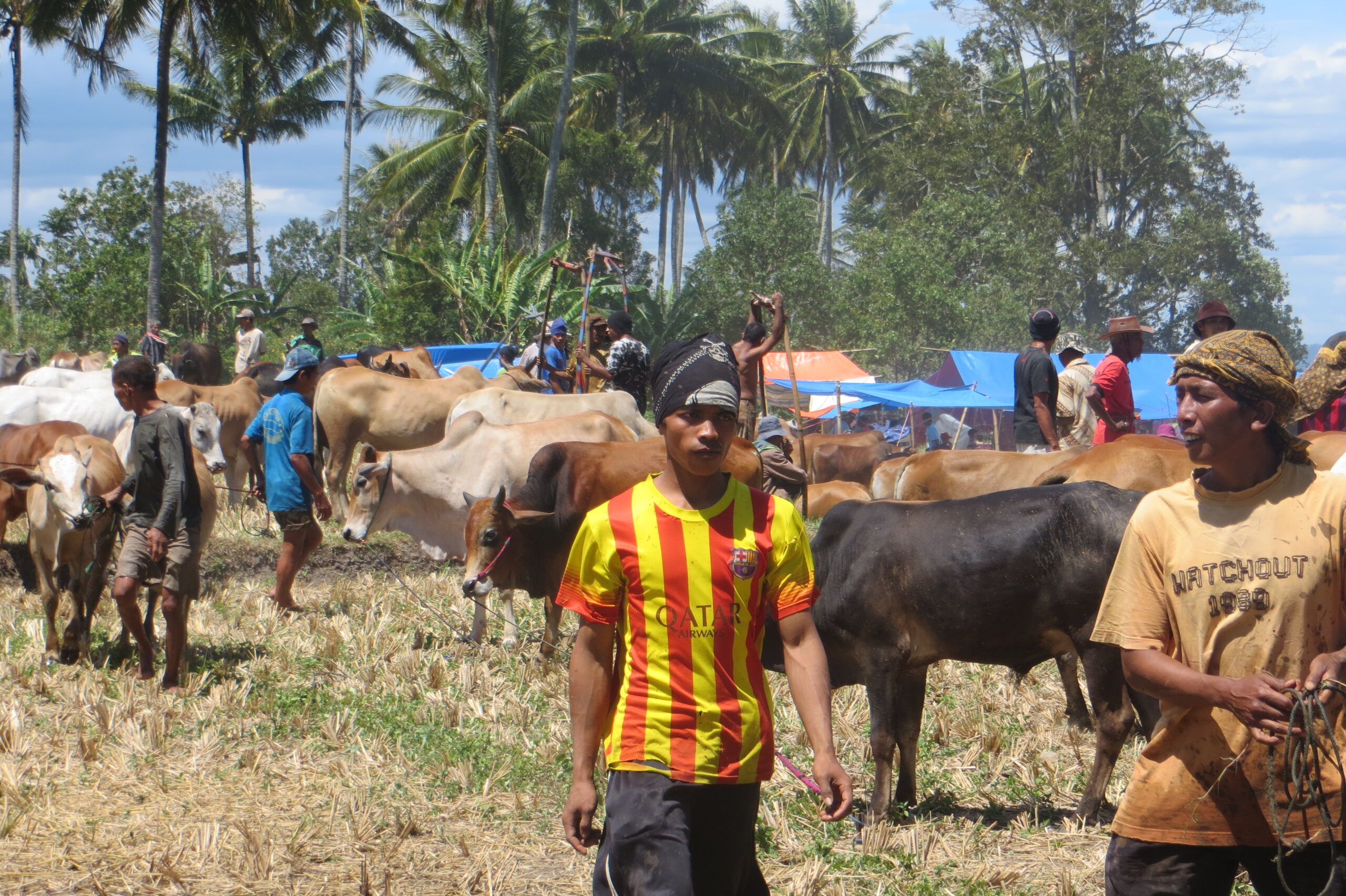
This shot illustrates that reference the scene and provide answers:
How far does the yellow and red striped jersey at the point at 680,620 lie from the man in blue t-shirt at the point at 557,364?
1186 centimetres

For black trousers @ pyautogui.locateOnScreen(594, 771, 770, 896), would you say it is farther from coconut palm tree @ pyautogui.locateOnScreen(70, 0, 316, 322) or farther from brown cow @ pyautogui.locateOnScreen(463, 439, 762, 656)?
coconut palm tree @ pyautogui.locateOnScreen(70, 0, 316, 322)

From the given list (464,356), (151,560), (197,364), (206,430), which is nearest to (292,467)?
(206,430)

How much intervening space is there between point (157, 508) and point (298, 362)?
2131mm

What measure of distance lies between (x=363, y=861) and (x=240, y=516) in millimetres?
8999

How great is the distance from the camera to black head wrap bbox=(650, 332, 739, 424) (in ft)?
10.2

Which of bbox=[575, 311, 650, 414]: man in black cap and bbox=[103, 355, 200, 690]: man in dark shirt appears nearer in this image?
bbox=[103, 355, 200, 690]: man in dark shirt

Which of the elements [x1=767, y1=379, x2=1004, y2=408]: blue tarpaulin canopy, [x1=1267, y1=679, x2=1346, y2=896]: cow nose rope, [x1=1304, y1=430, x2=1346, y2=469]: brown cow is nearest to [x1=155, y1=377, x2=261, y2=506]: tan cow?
[x1=1304, y1=430, x2=1346, y2=469]: brown cow

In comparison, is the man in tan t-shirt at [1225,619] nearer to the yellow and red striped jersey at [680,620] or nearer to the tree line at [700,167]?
the yellow and red striped jersey at [680,620]

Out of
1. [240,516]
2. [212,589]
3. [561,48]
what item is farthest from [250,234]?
[212,589]

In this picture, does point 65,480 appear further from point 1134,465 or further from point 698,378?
point 1134,465

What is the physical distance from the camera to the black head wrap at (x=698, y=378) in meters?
3.10

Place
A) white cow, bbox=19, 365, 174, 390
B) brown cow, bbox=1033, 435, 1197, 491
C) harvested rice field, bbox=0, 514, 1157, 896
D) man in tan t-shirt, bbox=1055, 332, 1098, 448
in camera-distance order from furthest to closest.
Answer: white cow, bbox=19, 365, 174, 390
man in tan t-shirt, bbox=1055, 332, 1098, 448
brown cow, bbox=1033, 435, 1197, 491
harvested rice field, bbox=0, 514, 1157, 896

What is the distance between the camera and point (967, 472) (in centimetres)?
901

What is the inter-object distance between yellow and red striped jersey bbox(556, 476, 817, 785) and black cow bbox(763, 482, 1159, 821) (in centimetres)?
233
